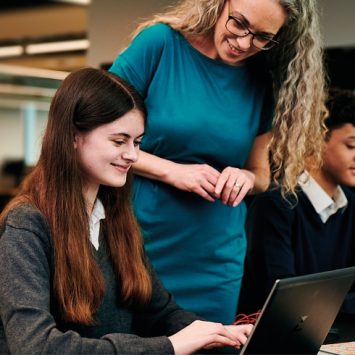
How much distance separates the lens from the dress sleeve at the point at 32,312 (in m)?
1.35

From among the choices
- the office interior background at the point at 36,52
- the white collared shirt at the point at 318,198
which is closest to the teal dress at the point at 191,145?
the white collared shirt at the point at 318,198

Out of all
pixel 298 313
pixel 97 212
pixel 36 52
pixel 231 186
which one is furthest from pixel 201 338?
pixel 36 52

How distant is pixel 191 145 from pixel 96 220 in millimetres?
376

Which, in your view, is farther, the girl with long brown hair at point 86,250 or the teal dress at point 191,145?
the teal dress at point 191,145

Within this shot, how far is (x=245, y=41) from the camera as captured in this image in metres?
1.86

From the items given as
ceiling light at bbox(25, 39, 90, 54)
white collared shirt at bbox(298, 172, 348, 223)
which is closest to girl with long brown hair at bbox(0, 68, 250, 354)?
white collared shirt at bbox(298, 172, 348, 223)

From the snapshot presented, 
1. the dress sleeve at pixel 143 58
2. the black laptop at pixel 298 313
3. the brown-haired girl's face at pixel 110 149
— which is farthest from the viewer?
the dress sleeve at pixel 143 58

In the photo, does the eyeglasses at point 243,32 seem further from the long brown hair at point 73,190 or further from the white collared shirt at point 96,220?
the white collared shirt at point 96,220

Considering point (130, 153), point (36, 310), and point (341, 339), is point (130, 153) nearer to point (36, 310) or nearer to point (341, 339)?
point (36, 310)

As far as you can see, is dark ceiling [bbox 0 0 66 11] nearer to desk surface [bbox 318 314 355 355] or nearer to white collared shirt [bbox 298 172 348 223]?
white collared shirt [bbox 298 172 348 223]

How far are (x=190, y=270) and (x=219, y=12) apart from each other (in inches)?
26.4

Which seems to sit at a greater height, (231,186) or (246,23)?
(246,23)

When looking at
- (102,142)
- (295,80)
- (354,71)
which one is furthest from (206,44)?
(354,71)

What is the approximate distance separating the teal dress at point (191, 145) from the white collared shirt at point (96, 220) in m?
0.30
